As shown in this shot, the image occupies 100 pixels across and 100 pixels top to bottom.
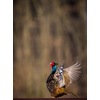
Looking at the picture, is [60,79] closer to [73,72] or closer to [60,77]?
[60,77]

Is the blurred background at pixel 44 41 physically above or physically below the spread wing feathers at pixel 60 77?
above

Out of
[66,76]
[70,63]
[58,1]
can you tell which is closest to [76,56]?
[70,63]

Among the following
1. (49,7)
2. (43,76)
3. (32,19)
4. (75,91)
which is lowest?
(75,91)

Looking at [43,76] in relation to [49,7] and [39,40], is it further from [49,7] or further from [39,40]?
[49,7]
